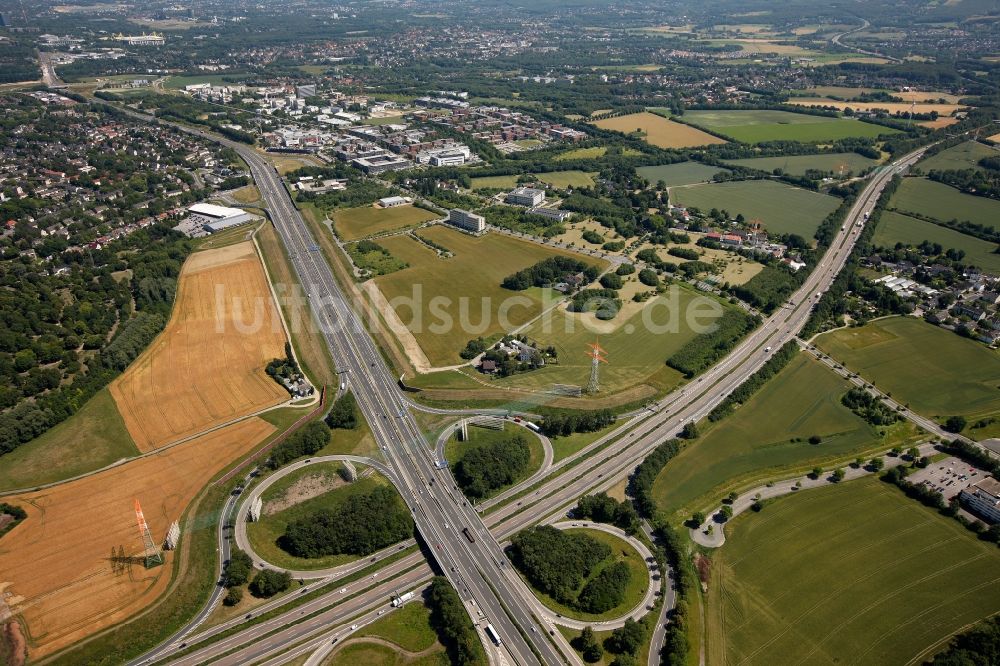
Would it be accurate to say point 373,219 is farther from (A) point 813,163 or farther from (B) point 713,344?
(A) point 813,163

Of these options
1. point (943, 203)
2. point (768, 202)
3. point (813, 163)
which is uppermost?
point (813, 163)

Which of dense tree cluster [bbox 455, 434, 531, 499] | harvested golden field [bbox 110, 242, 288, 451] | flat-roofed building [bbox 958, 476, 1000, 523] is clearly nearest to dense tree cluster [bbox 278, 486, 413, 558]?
dense tree cluster [bbox 455, 434, 531, 499]

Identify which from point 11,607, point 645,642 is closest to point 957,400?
point 645,642

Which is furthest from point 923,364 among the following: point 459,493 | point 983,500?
point 459,493

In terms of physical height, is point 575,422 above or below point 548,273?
below

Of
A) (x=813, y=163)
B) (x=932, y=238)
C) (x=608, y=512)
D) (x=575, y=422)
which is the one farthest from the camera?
(x=813, y=163)
